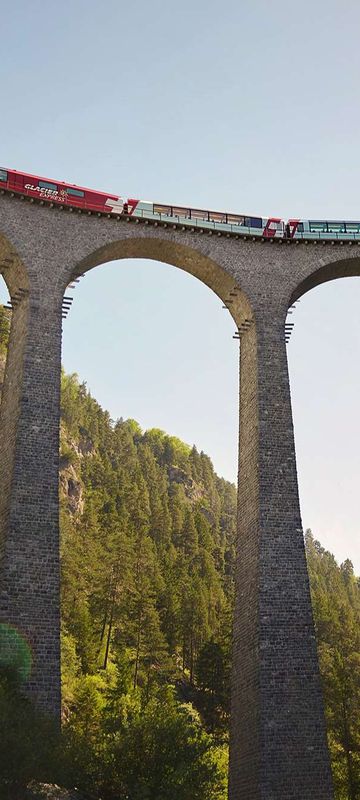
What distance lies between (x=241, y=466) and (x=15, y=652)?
11842 millimetres

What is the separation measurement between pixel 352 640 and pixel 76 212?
176ft

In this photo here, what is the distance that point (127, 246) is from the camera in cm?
3086

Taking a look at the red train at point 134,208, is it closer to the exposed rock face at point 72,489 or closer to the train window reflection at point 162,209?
the train window reflection at point 162,209

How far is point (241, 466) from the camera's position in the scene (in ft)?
96.0

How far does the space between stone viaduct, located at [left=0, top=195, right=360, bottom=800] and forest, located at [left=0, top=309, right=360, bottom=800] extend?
1.99 metres

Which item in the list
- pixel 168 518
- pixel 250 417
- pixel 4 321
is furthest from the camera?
pixel 168 518

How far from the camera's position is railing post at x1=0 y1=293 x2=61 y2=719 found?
21.8m

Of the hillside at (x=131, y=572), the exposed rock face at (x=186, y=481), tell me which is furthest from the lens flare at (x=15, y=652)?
the exposed rock face at (x=186, y=481)

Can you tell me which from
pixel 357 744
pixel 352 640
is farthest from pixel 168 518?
pixel 357 744

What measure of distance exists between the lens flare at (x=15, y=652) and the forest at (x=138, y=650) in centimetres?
42

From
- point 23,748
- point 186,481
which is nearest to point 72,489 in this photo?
point 186,481

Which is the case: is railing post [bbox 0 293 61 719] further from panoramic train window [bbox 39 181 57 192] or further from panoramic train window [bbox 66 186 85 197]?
panoramic train window [bbox 66 186 85 197]

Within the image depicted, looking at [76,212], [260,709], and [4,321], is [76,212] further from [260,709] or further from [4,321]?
[4,321]

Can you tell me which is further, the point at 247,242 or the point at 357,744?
the point at 357,744
